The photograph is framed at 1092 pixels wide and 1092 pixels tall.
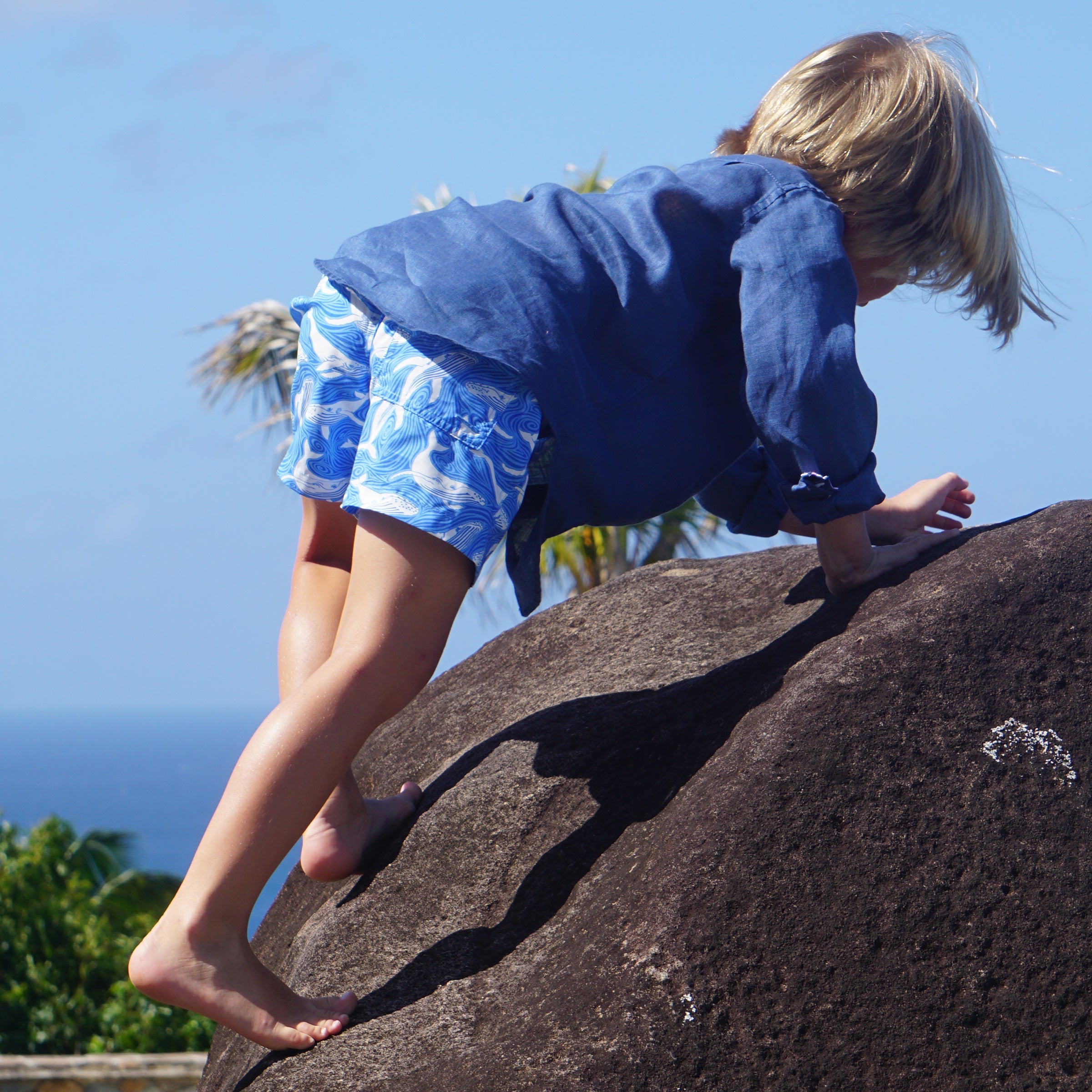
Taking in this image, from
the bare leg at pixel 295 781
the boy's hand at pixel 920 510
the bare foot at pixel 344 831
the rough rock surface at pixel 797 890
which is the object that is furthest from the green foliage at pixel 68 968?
the boy's hand at pixel 920 510

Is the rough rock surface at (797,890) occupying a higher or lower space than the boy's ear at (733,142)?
lower

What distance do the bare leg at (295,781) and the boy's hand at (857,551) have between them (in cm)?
79

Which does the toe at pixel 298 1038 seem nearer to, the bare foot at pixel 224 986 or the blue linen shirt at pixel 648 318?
the bare foot at pixel 224 986

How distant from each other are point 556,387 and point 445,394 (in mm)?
192

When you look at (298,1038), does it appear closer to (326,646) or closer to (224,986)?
(224,986)

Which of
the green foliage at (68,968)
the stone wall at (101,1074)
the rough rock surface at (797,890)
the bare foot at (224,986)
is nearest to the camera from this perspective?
the rough rock surface at (797,890)

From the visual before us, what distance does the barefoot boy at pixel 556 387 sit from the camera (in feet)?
6.18

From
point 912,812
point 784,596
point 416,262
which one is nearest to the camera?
point 912,812

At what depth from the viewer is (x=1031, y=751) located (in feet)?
6.11

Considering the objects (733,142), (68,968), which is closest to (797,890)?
(733,142)

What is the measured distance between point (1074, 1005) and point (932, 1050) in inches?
9.2

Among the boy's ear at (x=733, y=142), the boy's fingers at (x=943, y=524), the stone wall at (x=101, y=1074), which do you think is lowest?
the stone wall at (x=101, y=1074)

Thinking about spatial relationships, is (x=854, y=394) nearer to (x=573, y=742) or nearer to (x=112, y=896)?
(x=573, y=742)

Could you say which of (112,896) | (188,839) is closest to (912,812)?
(112,896)
